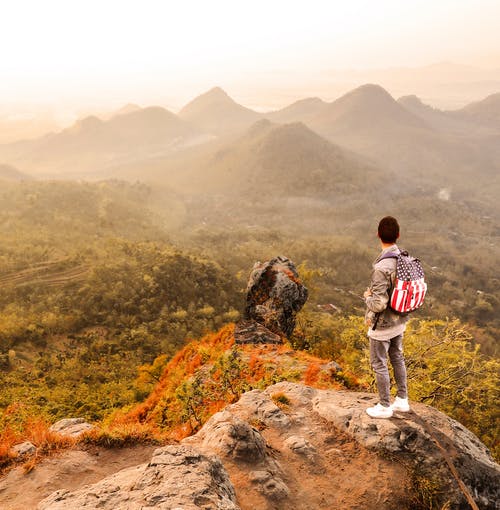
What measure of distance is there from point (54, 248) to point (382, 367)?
147ft

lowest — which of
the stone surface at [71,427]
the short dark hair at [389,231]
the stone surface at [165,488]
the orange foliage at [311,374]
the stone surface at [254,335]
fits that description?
the stone surface at [254,335]

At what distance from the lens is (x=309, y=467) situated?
6.32 metres

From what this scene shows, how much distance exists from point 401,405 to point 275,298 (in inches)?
458

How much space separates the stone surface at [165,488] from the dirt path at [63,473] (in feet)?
3.56

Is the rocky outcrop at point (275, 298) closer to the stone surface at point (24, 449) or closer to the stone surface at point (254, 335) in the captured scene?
the stone surface at point (254, 335)

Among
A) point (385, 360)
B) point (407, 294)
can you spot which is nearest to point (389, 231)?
point (407, 294)

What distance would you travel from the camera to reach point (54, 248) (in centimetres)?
4241

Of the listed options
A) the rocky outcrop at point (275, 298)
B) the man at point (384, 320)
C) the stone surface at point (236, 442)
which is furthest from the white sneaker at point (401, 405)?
the rocky outcrop at point (275, 298)

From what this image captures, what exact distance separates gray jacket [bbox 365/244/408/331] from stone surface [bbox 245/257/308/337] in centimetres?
1185

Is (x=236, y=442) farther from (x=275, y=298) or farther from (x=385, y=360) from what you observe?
(x=275, y=298)

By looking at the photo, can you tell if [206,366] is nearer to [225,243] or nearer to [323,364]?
[323,364]

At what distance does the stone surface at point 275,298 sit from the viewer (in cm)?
1803

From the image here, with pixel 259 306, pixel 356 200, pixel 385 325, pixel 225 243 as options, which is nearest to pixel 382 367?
pixel 385 325

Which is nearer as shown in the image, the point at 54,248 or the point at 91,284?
the point at 91,284
